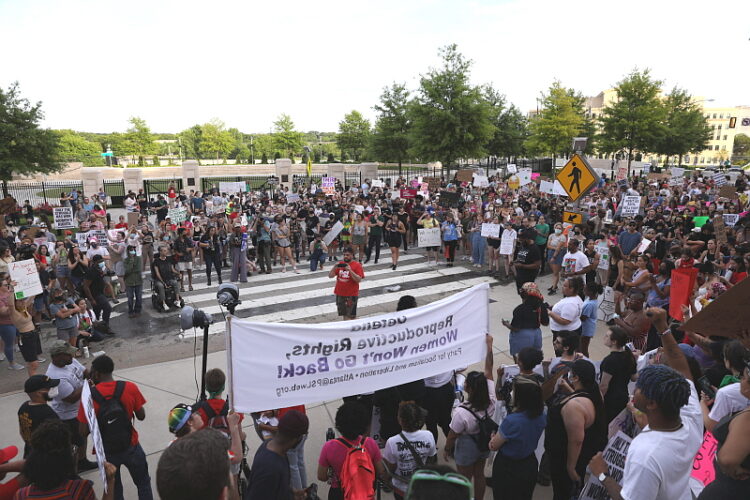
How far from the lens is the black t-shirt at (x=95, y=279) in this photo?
9961 millimetres

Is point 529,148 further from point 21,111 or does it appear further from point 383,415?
point 383,415

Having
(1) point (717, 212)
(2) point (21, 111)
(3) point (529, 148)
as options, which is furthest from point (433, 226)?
(3) point (529, 148)

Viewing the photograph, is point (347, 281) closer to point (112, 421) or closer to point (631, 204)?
point (112, 421)

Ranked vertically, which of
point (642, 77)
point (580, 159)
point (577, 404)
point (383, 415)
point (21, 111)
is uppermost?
point (642, 77)

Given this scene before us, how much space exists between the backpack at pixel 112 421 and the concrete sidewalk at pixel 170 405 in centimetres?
130

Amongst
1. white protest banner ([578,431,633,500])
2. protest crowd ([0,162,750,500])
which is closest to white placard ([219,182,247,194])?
protest crowd ([0,162,750,500])

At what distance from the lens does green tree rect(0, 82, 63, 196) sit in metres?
24.0

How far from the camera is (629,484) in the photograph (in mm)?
2883

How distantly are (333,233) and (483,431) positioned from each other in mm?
11376

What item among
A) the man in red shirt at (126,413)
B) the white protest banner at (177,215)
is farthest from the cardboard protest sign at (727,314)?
the white protest banner at (177,215)

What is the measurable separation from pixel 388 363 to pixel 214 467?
262 centimetres

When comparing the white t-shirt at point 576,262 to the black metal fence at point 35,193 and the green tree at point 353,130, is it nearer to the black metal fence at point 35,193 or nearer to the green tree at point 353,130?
the black metal fence at point 35,193

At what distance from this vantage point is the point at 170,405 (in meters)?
6.95

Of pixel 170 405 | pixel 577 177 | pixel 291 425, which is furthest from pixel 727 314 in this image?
pixel 170 405
